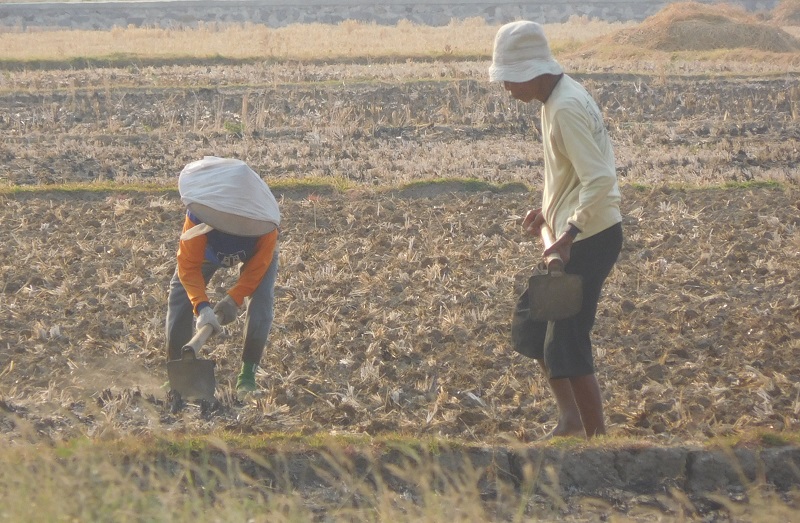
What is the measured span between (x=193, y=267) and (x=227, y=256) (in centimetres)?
19

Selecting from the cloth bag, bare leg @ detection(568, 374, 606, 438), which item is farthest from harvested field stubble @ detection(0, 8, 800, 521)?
the cloth bag

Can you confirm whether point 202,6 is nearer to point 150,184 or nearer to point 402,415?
point 150,184

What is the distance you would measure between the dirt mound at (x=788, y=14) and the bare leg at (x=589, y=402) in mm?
39678

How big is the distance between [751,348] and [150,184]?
20.0 feet

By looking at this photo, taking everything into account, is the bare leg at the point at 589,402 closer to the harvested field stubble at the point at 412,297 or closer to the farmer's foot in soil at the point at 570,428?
the farmer's foot in soil at the point at 570,428

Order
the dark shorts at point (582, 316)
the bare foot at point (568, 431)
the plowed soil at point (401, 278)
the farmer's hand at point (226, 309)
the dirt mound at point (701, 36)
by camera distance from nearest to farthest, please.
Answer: the dark shorts at point (582, 316)
the bare foot at point (568, 431)
the farmer's hand at point (226, 309)
the plowed soil at point (401, 278)
the dirt mound at point (701, 36)

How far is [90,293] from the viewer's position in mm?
7055

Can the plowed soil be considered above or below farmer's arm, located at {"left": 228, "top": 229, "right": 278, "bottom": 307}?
below

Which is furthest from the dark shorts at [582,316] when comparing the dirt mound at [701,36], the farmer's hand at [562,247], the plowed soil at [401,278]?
the dirt mound at [701,36]

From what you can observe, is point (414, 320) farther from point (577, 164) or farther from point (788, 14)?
point (788, 14)

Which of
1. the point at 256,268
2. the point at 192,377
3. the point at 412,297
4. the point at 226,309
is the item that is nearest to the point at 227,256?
the point at 256,268

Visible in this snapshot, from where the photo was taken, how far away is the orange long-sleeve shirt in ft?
16.2

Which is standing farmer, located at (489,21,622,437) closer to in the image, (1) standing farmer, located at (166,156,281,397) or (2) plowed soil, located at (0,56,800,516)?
(2) plowed soil, located at (0,56,800,516)

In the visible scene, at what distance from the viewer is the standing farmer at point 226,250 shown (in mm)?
4789
